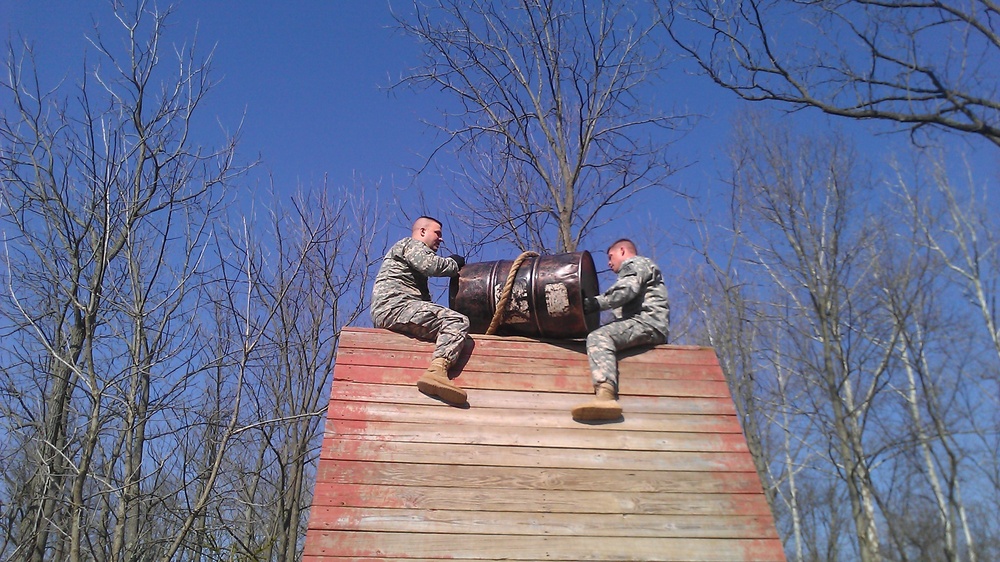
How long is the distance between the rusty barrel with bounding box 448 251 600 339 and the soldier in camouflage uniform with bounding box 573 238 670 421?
0.59ft

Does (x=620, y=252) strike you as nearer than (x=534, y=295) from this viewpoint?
No

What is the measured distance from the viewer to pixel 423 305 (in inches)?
182

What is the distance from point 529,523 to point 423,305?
70.3 inches

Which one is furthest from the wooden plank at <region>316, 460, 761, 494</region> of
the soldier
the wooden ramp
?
the soldier

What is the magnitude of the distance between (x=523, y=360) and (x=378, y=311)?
1.07m

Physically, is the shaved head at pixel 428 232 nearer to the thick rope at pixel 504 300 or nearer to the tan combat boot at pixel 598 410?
the thick rope at pixel 504 300

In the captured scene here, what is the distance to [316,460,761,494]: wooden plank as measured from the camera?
3451 mm

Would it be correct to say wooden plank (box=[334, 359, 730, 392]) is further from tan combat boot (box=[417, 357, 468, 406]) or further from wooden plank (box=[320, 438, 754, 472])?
wooden plank (box=[320, 438, 754, 472])

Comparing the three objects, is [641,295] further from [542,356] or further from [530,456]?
[530,456]

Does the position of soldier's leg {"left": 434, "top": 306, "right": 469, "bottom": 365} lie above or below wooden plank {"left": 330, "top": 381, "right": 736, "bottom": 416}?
above

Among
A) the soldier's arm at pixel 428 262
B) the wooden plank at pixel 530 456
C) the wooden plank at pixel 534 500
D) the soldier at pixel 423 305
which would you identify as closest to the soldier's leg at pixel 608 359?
the wooden plank at pixel 530 456

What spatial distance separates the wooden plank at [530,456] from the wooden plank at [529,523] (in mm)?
322

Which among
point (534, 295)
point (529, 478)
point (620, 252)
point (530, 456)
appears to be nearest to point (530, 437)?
point (530, 456)

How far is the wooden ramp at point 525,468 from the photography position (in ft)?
10.6
